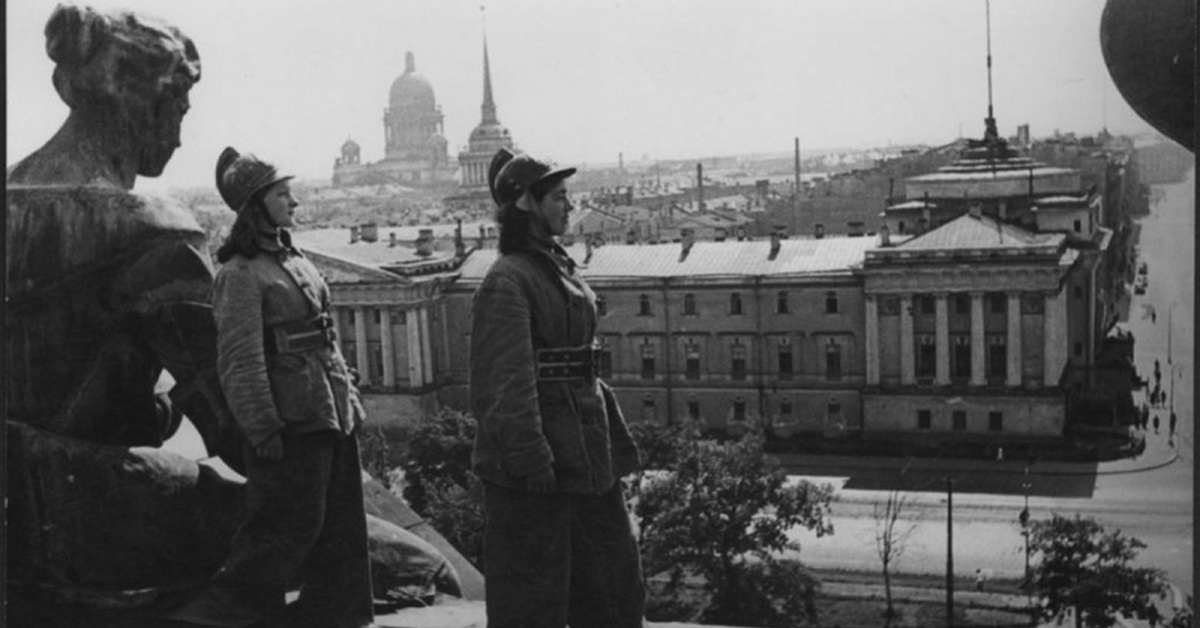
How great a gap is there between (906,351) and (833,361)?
84.8 inches

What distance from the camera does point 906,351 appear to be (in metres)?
45.1

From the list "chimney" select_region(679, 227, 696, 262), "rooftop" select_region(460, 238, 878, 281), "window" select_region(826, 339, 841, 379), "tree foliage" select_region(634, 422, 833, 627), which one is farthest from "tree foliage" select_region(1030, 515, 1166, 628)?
"chimney" select_region(679, 227, 696, 262)

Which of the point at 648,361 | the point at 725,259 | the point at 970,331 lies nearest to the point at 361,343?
the point at 648,361

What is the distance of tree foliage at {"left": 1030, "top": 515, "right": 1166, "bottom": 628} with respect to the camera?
22203 millimetres

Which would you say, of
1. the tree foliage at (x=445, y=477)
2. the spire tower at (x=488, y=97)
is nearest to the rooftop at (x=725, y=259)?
the tree foliage at (x=445, y=477)

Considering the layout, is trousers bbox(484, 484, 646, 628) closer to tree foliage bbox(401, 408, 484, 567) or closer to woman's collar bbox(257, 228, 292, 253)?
woman's collar bbox(257, 228, 292, 253)

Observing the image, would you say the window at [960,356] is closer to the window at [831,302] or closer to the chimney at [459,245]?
the window at [831,302]

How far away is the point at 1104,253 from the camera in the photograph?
2037 inches

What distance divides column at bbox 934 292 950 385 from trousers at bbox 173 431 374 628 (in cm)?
4098

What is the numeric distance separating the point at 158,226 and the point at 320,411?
32.7 inches

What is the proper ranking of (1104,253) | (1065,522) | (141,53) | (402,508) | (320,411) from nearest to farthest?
(320,411) < (141,53) < (402,508) < (1065,522) < (1104,253)

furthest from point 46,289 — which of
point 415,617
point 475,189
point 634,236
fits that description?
point 634,236

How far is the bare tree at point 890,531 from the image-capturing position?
2630 cm

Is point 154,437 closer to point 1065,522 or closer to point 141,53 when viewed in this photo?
point 141,53
